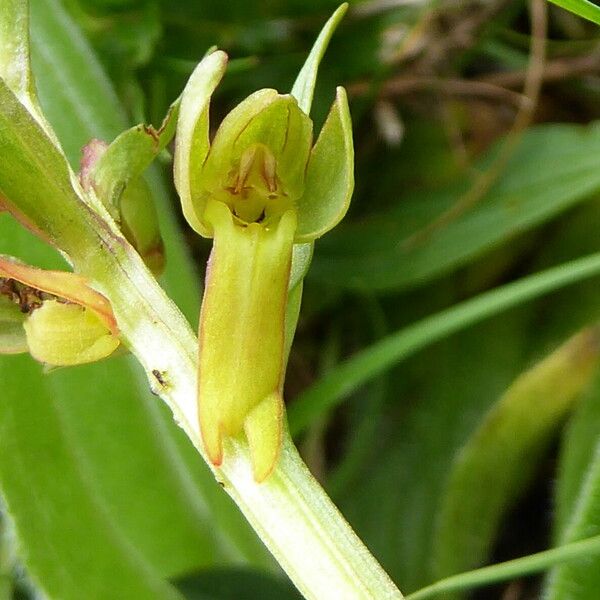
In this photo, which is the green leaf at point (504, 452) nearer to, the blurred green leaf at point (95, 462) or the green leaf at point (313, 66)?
the blurred green leaf at point (95, 462)

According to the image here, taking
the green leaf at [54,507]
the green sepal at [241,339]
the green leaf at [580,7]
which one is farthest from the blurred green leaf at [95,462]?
the green leaf at [580,7]

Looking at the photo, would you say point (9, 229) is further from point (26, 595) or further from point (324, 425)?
point (324, 425)

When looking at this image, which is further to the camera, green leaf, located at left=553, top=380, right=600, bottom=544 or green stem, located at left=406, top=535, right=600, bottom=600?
green leaf, located at left=553, top=380, right=600, bottom=544

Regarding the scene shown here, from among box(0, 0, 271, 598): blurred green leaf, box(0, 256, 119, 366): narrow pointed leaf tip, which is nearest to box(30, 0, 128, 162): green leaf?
box(0, 0, 271, 598): blurred green leaf

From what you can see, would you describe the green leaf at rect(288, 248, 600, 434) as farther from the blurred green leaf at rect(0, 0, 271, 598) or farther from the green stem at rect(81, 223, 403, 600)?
the green stem at rect(81, 223, 403, 600)

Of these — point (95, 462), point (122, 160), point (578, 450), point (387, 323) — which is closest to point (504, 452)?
point (578, 450)

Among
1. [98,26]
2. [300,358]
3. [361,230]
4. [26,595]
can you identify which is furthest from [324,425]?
[98,26]
